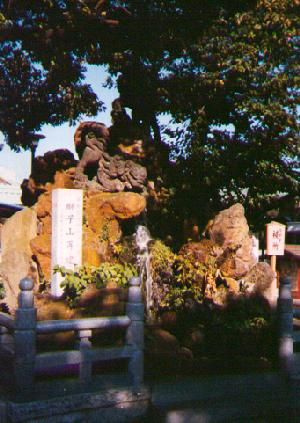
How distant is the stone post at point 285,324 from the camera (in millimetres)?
6785

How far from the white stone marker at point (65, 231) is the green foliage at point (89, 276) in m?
0.16

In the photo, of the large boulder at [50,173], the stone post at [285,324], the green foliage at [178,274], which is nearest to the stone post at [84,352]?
the stone post at [285,324]

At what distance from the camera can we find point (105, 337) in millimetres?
7410

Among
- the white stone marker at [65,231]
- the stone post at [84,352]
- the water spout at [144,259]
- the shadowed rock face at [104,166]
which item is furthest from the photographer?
the shadowed rock face at [104,166]

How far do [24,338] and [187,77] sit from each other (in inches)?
500

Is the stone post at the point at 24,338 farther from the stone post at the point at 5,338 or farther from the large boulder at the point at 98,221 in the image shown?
the large boulder at the point at 98,221

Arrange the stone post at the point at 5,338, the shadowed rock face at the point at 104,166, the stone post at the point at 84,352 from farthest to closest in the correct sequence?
1. the shadowed rock face at the point at 104,166
2. the stone post at the point at 5,338
3. the stone post at the point at 84,352

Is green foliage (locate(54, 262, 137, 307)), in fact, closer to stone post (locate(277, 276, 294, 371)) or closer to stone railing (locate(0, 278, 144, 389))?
stone railing (locate(0, 278, 144, 389))

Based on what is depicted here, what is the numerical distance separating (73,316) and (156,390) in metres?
2.59

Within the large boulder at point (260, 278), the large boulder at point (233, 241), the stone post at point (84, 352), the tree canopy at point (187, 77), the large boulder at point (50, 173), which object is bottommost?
the stone post at point (84, 352)

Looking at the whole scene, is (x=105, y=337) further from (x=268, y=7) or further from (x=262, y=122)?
(x=262, y=122)

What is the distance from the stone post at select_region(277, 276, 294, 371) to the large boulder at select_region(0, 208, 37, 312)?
6200mm

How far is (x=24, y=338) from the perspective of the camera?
5312 millimetres

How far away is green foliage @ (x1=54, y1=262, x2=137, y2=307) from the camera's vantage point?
972cm
